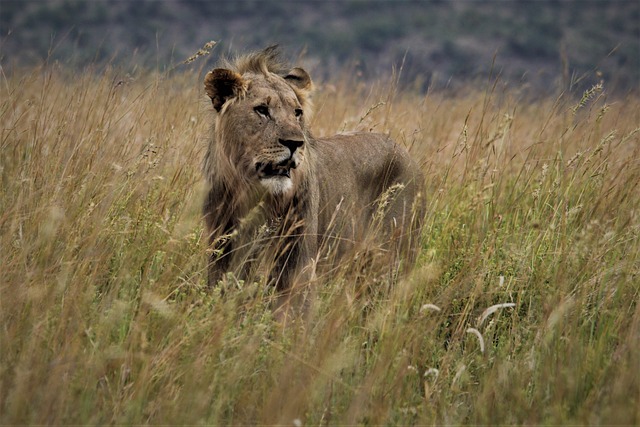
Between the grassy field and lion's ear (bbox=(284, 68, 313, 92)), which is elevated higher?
lion's ear (bbox=(284, 68, 313, 92))

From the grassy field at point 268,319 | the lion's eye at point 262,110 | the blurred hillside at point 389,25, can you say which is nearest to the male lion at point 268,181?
the lion's eye at point 262,110

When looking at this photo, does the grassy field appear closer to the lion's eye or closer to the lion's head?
the lion's head

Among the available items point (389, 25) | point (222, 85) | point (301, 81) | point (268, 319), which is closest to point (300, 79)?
point (301, 81)

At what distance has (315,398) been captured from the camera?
9.62 feet

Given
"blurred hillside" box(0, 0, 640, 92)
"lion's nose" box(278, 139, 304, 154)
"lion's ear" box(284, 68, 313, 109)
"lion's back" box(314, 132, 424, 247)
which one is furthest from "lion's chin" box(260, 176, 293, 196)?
"blurred hillside" box(0, 0, 640, 92)

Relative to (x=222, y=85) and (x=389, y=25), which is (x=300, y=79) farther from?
(x=389, y=25)

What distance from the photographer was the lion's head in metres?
3.94

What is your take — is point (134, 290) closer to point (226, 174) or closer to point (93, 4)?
point (226, 174)

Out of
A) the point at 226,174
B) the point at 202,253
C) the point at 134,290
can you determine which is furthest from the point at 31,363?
the point at 226,174

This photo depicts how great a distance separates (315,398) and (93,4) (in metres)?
43.4

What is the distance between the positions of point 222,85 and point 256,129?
37 cm

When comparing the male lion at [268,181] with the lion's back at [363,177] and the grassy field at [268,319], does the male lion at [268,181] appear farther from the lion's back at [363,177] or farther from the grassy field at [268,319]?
the grassy field at [268,319]

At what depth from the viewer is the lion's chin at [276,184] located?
3949 mm

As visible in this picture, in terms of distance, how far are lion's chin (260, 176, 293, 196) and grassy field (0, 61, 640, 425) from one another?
14.2 inches
